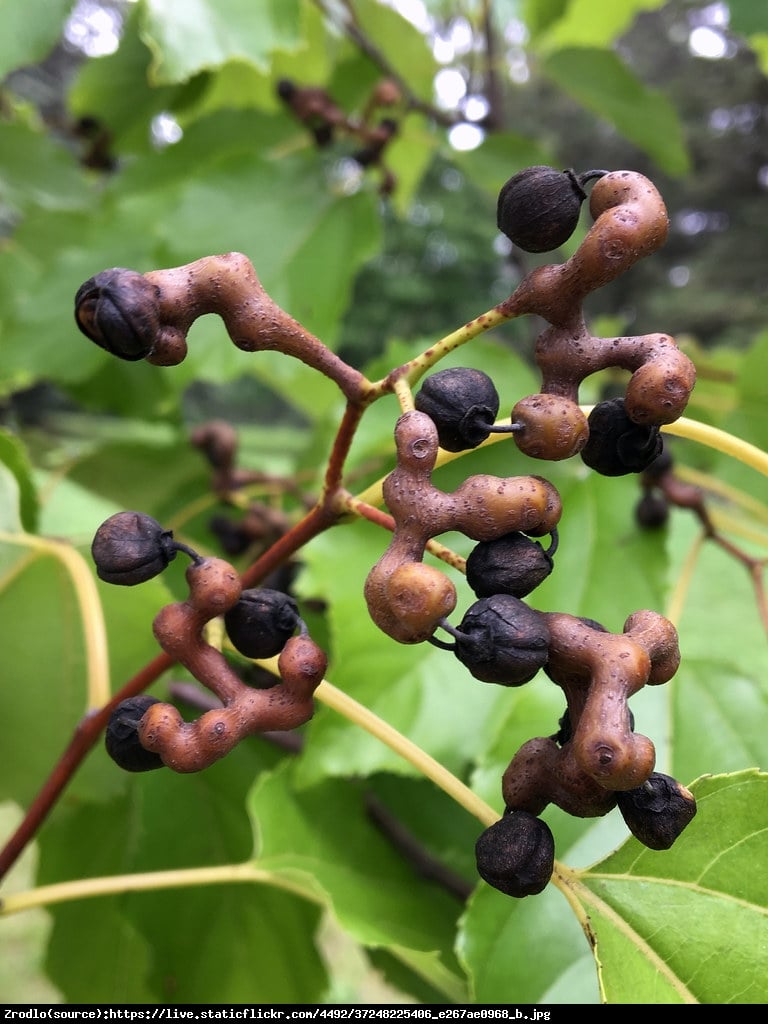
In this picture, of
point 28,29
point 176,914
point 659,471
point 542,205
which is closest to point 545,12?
point 28,29

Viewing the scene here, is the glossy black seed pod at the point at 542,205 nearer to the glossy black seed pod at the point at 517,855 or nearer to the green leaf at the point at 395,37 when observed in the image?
the glossy black seed pod at the point at 517,855

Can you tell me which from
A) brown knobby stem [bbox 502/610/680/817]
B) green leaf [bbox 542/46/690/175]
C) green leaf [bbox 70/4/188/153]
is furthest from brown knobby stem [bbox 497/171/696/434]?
green leaf [bbox 542/46/690/175]

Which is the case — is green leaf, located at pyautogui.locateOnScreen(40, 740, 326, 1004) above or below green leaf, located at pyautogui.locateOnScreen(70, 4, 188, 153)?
below

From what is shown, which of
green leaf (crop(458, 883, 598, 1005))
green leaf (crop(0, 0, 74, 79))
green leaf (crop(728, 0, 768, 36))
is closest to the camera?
green leaf (crop(458, 883, 598, 1005))

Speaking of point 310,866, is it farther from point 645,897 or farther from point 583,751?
point 583,751

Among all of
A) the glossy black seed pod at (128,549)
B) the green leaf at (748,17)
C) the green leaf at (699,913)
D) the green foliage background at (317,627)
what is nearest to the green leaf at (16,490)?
the green foliage background at (317,627)

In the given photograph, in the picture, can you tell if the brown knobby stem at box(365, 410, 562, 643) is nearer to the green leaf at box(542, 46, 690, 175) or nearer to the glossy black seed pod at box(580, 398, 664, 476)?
the glossy black seed pod at box(580, 398, 664, 476)
